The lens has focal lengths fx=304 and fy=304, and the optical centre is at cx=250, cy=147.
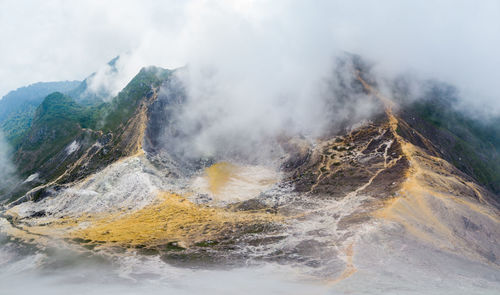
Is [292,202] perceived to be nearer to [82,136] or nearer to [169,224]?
[169,224]

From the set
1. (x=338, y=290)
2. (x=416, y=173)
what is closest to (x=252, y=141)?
(x=416, y=173)

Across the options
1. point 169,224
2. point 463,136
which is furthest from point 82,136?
point 463,136

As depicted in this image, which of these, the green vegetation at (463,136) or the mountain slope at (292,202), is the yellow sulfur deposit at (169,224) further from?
the green vegetation at (463,136)

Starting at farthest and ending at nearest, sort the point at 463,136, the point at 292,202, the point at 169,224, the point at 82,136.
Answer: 1. the point at 82,136
2. the point at 463,136
3. the point at 292,202
4. the point at 169,224

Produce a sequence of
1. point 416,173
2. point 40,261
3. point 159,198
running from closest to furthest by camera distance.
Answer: point 40,261 → point 416,173 → point 159,198

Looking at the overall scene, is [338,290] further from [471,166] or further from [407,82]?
[407,82]

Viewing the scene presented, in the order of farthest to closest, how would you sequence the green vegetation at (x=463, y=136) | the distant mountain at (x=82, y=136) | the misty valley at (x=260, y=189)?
the distant mountain at (x=82, y=136) < the green vegetation at (x=463, y=136) < the misty valley at (x=260, y=189)

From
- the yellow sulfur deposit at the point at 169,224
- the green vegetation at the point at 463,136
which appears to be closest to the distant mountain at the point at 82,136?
the yellow sulfur deposit at the point at 169,224

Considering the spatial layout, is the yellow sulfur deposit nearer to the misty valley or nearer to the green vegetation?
the misty valley
